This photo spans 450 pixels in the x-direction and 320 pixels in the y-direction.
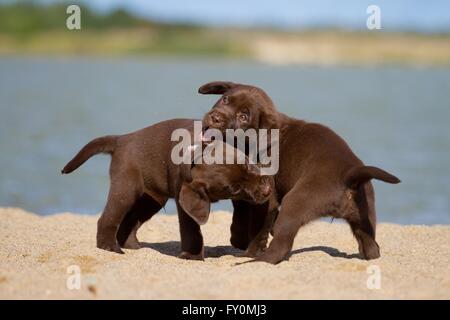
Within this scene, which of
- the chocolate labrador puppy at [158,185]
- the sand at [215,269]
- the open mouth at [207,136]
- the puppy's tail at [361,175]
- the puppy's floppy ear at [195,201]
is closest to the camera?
the sand at [215,269]

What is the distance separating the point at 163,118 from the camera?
80.4 ft

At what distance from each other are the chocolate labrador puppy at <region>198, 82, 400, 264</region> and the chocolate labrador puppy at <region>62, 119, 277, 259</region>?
1.09 ft

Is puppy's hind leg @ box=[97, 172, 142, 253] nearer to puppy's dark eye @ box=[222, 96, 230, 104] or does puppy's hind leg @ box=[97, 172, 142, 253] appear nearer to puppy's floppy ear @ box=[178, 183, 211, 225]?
puppy's floppy ear @ box=[178, 183, 211, 225]

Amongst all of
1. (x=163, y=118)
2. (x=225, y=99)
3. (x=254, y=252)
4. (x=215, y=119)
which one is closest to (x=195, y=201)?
(x=215, y=119)

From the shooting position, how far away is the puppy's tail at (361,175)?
7.72m

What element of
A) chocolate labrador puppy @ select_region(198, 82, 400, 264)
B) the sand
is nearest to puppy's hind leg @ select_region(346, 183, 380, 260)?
chocolate labrador puppy @ select_region(198, 82, 400, 264)

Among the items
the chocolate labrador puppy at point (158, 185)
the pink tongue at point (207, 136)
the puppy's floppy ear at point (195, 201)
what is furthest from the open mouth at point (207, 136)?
the puppy's floppy ear at point (195, 201)

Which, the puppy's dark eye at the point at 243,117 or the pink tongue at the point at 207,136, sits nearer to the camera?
the pink tongue at the point at 207,136

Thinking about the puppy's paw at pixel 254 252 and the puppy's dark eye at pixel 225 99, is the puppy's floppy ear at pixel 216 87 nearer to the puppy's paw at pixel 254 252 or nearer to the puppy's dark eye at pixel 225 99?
the puppy's dark eye at pixel 225 99

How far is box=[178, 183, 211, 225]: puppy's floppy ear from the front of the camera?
8.08m

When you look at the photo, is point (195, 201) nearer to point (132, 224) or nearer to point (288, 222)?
point (288, 222)

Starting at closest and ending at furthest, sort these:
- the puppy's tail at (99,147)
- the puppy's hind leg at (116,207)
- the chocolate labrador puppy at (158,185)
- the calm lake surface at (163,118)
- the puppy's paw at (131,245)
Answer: the chocolate labrador puppy at (158,185), the puppy's hind leg at (116,207), the puppy's tail at (99,147), the puppy's paw at (131,245), the calm lake surface at (163,118)

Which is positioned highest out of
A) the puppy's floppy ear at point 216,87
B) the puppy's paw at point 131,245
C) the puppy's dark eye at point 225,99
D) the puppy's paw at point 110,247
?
the puppy's floppy ear at point 216,87
